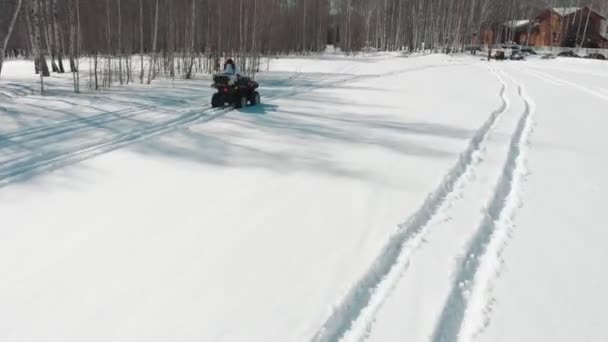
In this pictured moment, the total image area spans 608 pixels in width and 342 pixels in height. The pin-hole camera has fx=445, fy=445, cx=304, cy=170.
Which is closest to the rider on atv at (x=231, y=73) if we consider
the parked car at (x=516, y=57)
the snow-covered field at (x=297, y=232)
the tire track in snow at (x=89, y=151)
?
the tire track in snow at (x=89, y=151)

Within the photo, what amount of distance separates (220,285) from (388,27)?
2300 inches

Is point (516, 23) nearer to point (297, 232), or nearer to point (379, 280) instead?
point (297, 232)

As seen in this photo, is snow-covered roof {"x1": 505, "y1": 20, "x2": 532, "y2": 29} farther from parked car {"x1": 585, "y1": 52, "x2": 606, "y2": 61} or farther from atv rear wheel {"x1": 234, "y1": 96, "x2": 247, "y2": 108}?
atv rear wheel {"x1": 234, "y1": 96, "x2": 247, "y2": 108}

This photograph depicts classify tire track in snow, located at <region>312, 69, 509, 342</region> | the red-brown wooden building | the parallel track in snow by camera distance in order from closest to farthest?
tire track in snow, located at <region>312, 69, 509, 342</region> < the parallel track in snow < the red-brown wooden building

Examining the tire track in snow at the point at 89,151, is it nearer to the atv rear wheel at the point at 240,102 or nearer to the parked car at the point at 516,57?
the atv rear wheel at the point at 240,102

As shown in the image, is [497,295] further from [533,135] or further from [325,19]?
[325,19]

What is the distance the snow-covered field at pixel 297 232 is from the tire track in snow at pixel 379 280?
0.01 m

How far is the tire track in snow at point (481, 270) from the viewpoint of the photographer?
3.03m

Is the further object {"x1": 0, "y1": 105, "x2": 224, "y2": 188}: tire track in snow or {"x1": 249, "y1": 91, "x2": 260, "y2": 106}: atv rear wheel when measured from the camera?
{"x1": 249, "y1": 91, "x2": 260, "y2": 106}: atv rear wheel

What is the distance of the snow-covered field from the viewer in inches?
121

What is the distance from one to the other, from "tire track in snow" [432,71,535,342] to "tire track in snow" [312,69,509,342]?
46 centimetres

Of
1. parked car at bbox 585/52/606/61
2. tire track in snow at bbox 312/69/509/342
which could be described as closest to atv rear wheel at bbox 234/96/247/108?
tire track in snow at bbox 312/69/509/342

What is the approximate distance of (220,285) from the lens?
11.4ft

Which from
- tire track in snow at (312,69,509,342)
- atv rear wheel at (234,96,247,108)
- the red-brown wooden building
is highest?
the red-brown wooden building
